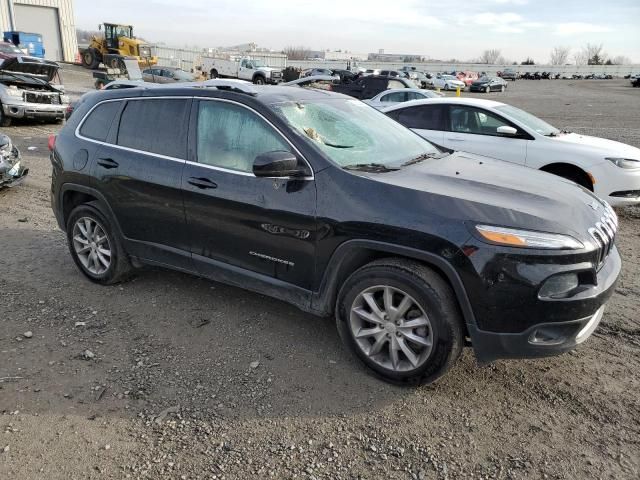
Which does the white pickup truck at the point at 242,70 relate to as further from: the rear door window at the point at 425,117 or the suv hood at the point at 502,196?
the suv hood at the point at 502,196

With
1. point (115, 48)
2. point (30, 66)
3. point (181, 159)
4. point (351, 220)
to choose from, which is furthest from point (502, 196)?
point (115, 48)

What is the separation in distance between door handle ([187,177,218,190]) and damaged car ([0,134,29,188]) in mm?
5029

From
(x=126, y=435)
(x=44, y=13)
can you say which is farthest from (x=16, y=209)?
(x=44, y=13)

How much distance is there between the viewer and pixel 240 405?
301cm

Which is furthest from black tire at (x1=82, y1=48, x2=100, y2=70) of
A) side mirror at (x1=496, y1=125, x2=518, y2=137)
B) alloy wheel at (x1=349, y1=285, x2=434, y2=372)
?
alloy wheel at (x1=349, y1=285, x2=434, y2=372)

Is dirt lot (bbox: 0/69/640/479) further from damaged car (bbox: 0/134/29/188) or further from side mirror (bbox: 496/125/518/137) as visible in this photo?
damaged car (bbox: 0/134/29/188)

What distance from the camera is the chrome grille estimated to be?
2.93 meters

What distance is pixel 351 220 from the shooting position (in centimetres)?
308

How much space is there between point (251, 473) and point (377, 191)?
1709 mm

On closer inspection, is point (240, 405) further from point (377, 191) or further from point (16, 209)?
point (16, 209)

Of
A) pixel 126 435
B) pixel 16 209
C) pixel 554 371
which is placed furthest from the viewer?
pixel 16 209

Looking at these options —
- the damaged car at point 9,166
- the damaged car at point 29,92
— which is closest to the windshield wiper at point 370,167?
the damaged car at point 9,166

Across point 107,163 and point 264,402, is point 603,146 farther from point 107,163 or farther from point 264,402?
point 107,163

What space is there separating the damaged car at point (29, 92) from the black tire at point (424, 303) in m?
13.2
